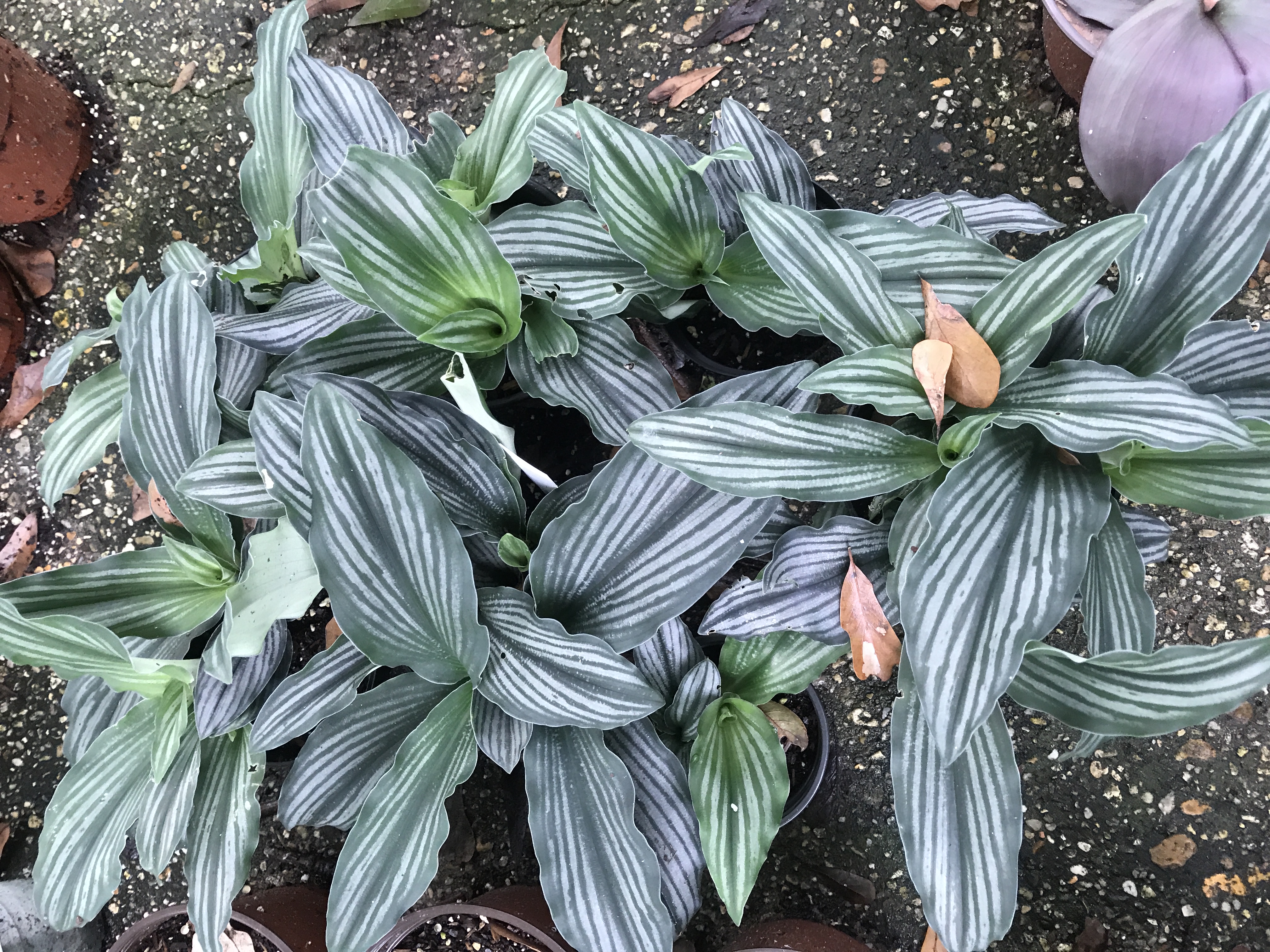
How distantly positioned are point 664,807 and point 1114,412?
58cm

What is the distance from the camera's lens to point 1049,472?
2.18 feet

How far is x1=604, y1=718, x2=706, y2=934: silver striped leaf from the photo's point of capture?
0.85 m

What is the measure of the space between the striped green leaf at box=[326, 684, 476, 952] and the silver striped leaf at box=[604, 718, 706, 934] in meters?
0.18

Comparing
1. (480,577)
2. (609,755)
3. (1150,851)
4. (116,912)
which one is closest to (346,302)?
(480,577)

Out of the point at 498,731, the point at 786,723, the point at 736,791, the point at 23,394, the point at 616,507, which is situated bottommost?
the point at 786,723

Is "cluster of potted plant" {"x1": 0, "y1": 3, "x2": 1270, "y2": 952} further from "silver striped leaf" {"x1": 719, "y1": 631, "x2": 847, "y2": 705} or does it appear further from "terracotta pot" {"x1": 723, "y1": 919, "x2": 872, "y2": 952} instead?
"terracotta pot" {"x1": 723, "y1": 919, "x2": 872, "y2": 952}

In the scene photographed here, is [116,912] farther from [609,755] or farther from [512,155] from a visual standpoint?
[512,155]

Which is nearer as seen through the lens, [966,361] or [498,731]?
[966,361]

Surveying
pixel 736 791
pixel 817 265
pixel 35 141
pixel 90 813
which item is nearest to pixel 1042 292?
pixel 817 265

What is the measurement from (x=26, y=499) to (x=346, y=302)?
1.13 meters

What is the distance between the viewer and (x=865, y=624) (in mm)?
750

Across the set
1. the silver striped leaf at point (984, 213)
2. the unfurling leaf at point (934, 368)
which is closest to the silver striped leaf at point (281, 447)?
the unfurling leaf at point (934, 368)

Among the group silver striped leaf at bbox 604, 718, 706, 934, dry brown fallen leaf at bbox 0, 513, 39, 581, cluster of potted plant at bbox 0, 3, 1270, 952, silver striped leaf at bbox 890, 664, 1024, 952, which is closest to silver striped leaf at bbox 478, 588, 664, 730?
cluster of potted plant at bbox 0, 3, 1270, 952

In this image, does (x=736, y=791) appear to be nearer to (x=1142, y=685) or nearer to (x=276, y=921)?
(x=1142, y=685)
